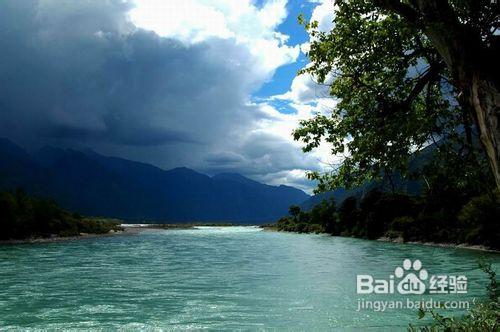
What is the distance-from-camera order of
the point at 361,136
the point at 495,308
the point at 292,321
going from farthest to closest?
1. the point at 292,321
2. the point at 361,136
3. the point at 495,308

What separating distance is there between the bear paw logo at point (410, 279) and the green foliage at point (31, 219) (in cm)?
8084

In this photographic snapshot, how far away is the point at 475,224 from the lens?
7650 cm

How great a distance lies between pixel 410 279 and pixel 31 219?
89.3 m

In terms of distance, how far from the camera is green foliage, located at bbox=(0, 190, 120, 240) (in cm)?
9319

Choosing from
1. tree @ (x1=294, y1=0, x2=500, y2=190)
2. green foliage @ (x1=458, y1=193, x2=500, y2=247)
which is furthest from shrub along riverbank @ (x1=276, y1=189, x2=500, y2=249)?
tree @ (x1=294, y1=0, x2=500, y2=190)

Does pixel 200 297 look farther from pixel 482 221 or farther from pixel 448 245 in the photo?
pixel 448 245

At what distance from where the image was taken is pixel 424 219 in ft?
313

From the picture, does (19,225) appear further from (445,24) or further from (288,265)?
(445,24)

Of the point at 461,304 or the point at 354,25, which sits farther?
the point at 461,304

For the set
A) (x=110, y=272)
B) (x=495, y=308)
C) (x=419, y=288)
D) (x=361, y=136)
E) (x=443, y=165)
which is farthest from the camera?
(x=110, y=272)

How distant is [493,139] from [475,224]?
254 feet

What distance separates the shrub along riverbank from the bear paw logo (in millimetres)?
7438

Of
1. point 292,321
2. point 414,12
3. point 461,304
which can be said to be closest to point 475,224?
point 461,304

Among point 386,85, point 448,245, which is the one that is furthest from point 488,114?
point 448,245
